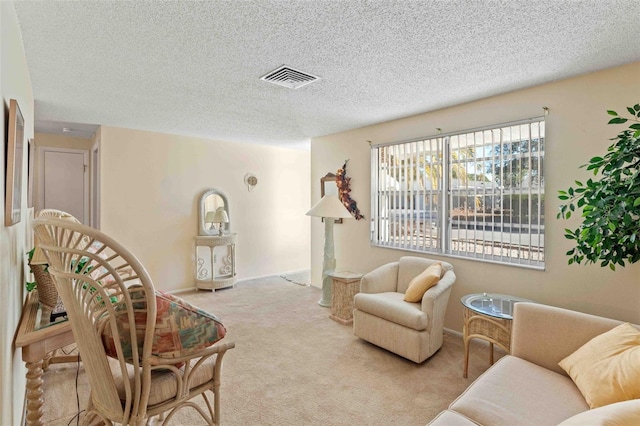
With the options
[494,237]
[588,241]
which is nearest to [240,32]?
[588,241]

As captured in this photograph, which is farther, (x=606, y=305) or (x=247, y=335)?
(x=247, y=335)

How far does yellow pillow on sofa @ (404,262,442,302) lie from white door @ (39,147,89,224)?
5179mm

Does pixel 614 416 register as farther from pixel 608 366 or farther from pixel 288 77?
pixel 288 77

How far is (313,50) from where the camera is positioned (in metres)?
2.22

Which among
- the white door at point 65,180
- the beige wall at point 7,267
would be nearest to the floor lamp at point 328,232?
the beige wall at point 7,267

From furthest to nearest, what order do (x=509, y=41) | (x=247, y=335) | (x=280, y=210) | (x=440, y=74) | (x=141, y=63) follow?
(x=280, y=210), (x=247, y=335), (x=440, y=74), (x=141, y=63), (x=509, y=41)

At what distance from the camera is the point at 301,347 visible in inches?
123

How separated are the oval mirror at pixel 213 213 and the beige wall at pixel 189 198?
0.35 ft

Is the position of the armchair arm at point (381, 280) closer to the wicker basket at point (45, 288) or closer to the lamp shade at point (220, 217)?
the wicker basket at point (45, 288)

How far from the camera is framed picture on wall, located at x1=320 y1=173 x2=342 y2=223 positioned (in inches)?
195

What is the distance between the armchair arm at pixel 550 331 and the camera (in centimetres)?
183

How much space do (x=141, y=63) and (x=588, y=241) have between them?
3.25m

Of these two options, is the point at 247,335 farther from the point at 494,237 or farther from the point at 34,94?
the point at 34,94

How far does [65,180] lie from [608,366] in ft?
21.8
